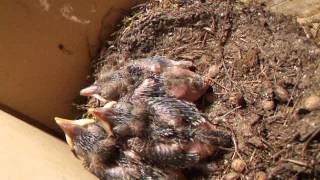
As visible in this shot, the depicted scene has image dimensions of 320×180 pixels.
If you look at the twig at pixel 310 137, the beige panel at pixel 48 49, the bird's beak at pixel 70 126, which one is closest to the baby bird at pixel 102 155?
the bird's beak at pixel 70 126

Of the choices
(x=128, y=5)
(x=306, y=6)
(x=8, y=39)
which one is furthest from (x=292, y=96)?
(x=8, y=39)

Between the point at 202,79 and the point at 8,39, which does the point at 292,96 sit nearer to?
the point at 202,79

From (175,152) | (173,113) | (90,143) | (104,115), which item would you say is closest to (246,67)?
(173,113)

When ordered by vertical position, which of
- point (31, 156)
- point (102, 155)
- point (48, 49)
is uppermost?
point (48, 49)

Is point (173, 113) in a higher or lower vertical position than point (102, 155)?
higher

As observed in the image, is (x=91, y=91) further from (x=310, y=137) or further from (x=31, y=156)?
(x=310, y=137)

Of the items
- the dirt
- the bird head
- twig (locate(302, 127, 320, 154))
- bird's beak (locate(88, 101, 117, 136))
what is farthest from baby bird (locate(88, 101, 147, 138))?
twig (locate(302, 127, 320, 154))

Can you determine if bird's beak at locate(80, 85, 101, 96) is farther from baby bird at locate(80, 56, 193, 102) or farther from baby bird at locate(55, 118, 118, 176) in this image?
baby bird at locate(55, 118, 118, 176)
